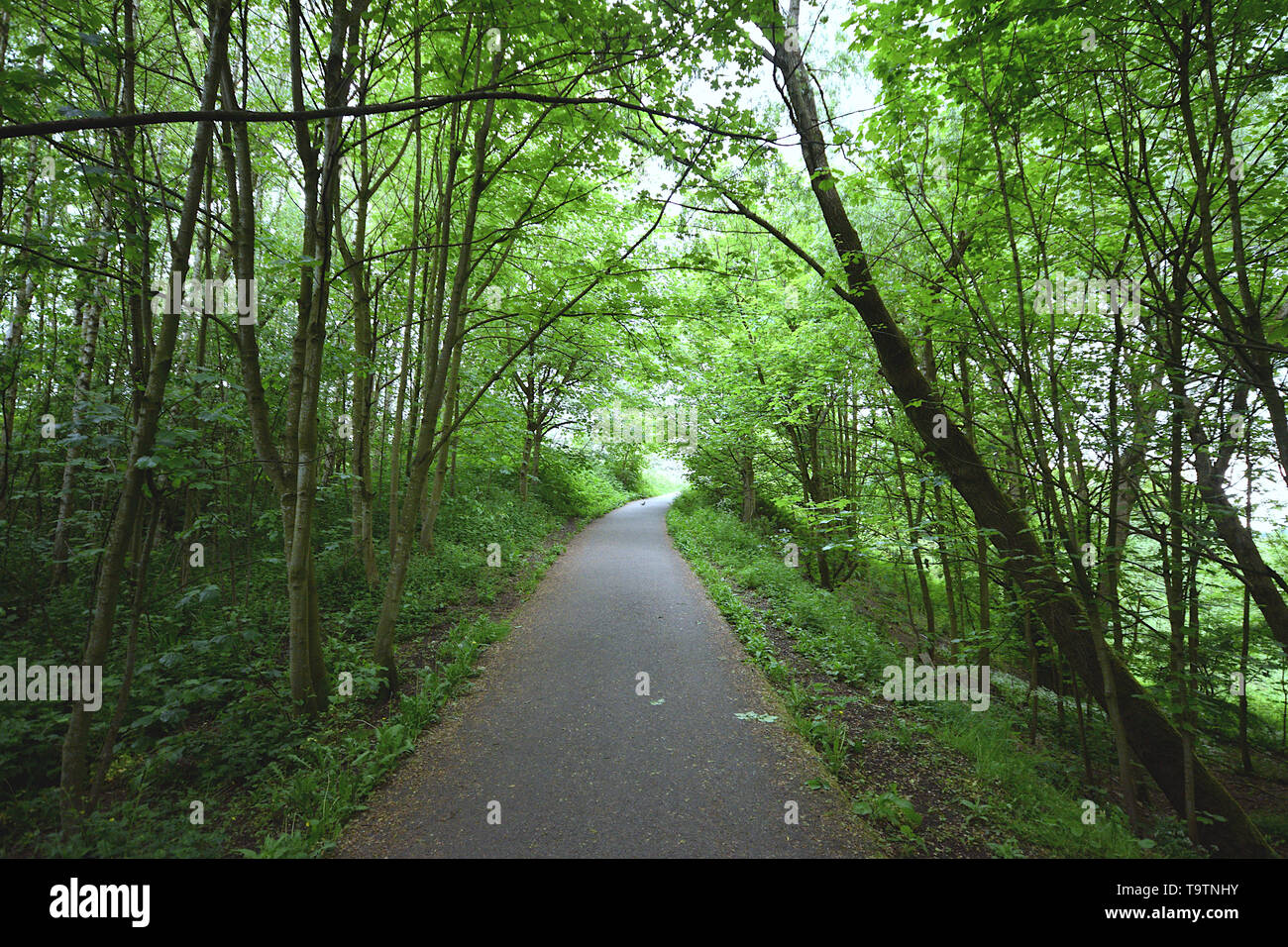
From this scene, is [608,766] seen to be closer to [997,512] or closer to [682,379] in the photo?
[997,512]

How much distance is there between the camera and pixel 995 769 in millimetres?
4242

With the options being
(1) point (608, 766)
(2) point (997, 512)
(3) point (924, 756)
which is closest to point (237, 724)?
(1) point (608, 766)

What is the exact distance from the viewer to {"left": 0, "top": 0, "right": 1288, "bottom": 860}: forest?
3.35 m

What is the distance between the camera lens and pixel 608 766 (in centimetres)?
427

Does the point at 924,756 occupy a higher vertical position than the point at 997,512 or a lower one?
lower

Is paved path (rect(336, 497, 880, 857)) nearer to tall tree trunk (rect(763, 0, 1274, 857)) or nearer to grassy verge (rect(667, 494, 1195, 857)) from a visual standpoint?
grassy verge (rect(667, 494, 1195, 857))

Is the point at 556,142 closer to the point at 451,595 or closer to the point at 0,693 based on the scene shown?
the point at 451,595

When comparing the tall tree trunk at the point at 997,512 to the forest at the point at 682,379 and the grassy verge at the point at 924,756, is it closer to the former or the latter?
the forest at the point at 682,379

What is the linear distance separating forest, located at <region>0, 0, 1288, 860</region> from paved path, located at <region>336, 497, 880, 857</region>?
0.09 m

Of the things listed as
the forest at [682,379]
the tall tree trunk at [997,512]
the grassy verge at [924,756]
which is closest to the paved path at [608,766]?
the forest at [682,379]

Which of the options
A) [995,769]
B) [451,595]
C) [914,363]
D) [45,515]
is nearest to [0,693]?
[451,595]

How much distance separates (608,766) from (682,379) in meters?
5.66
